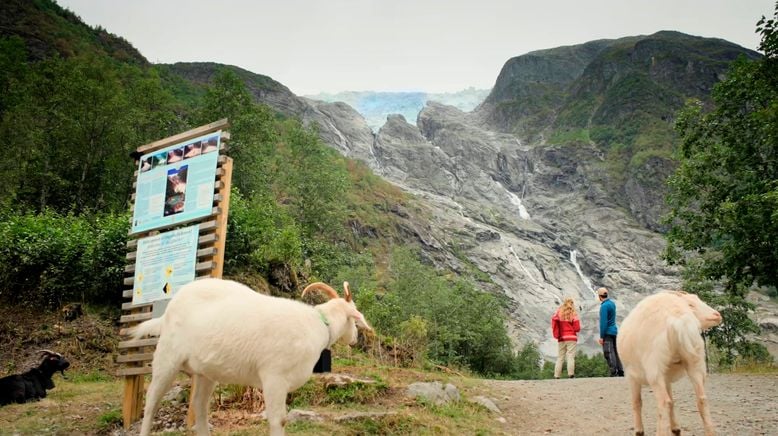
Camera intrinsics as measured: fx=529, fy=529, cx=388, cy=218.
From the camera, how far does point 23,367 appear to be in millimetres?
13523

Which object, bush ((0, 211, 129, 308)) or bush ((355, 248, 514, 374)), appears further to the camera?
bush ((355, 248, 514, 374))

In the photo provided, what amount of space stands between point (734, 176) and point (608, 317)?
10.4 meters

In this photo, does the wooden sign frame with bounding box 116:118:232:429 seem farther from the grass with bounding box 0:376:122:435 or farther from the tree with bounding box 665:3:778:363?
the tree with bounding box 665:3:778:363

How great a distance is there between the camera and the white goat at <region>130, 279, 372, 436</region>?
244 inches

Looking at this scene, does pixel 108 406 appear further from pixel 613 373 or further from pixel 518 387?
pixel 613 373

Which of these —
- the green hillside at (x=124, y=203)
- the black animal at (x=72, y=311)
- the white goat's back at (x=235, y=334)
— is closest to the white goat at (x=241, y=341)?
the white goat's back at (x=235, y=334)

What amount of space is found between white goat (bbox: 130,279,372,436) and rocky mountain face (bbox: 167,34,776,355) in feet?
233

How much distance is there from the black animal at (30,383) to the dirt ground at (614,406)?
30.4 feet

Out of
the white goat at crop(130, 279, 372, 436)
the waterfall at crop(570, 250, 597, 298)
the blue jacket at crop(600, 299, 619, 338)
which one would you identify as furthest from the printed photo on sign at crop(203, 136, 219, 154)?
the waterfall at crop(570, 250, 597, 298)

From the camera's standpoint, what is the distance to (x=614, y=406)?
11188mm

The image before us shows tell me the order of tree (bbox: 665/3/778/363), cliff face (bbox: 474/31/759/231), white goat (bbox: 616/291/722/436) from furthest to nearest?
cliff face (bbox: 474/31/759/231) < tree (bbox: 665/3/778/363) < white goat (bbox: 616/291/722/436)

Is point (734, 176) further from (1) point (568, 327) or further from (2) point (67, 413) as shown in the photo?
(2) point (67, 413)

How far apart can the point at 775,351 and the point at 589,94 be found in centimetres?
14136

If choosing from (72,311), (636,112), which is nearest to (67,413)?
(72,311)
